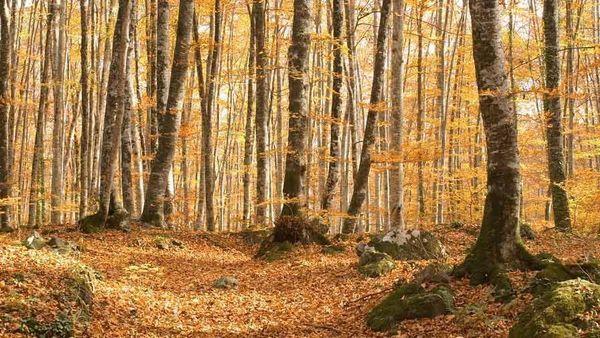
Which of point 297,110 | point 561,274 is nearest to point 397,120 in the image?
point 297,110

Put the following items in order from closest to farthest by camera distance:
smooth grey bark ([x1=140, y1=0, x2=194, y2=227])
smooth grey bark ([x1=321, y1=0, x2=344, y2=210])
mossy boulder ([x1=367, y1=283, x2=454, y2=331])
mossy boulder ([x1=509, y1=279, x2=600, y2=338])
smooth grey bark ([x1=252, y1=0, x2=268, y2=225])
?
mossy boulder ([x1=509, y1=279, x2=600, y2=338]) < mossy boulder ([x1=367, y1=283, x2=454, y2=331]) < smooth grey bark ([x1=140, y1=0, x2=194, y2=227]) < smooth grey bark ([x1=321, y1=0, x2=344, y2=210]) < smooth grey bark ([x1=252, y1=0, x2=268, y2=225])

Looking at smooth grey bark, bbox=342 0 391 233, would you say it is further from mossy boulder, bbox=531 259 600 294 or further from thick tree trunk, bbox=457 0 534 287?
mossy boulder, bbox=531 259 600 294

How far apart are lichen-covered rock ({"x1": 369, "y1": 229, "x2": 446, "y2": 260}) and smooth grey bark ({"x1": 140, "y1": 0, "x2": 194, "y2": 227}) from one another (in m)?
6.40

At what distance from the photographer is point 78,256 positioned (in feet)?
32.9

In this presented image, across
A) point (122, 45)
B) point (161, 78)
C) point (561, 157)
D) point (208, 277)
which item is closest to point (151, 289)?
point (208, 277)

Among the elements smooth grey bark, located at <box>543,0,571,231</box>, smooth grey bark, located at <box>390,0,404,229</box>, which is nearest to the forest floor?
smooth grey bark, located at <box>390,0,404,229</box>

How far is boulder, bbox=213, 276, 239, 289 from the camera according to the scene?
31.6 ft

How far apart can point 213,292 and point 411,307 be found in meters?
3.88

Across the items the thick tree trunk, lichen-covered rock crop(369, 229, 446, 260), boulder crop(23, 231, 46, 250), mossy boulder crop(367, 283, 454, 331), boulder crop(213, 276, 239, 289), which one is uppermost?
the thick tree trunk

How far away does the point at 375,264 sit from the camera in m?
10.1

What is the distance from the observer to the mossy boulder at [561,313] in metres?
4.57

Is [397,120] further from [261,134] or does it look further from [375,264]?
[261,134]

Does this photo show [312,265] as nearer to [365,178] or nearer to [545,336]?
[365,178]

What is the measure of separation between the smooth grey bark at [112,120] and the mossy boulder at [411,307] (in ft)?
25.2
